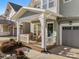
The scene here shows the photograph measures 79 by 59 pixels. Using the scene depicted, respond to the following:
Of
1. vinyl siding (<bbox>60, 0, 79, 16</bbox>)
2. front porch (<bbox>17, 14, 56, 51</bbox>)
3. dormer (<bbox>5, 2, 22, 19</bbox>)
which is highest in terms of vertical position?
dormer (<bbox>5, 2, 22, 19</bbox>)

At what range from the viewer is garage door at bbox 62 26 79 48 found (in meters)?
13.3

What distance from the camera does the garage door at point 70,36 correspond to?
525 inches

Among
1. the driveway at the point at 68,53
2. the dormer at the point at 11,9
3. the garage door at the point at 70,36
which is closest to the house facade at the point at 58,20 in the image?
the garage door at the point at 70,36

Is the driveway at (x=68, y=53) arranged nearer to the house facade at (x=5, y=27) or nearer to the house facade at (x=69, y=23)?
the house facade at (x=69, y=23)

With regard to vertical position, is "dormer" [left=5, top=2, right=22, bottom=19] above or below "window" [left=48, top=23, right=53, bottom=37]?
above

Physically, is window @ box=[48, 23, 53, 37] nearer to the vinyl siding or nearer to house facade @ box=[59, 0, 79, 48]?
house facade @ box=[59, 0, 79, 48]

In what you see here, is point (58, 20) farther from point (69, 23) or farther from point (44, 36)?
point (44, 36)

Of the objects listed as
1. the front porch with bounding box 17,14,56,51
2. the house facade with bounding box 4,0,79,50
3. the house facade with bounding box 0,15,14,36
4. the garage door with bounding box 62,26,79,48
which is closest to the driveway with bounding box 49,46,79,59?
the front porch with bounding box 17,14,56,51

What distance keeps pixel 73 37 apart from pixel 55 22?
9.19 feet

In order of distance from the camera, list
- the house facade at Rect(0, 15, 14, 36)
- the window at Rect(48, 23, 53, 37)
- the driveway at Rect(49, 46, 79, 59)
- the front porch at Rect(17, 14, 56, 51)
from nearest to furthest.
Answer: the driveway at Rect(49, 46, 79, 59) < the front porch at Rect(17, 14, 56, 51) < the window at Rect(48, 23, 53, 37) < the house facade at Rect(0, 15, 14, 36)

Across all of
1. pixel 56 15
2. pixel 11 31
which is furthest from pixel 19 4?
pixel 56 15

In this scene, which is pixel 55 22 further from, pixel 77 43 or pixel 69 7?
pixel 77 43

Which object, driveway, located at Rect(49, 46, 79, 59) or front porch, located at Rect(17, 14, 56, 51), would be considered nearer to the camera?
driveway, located at Rect(49, 46, 79, 59)

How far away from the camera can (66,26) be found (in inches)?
559
